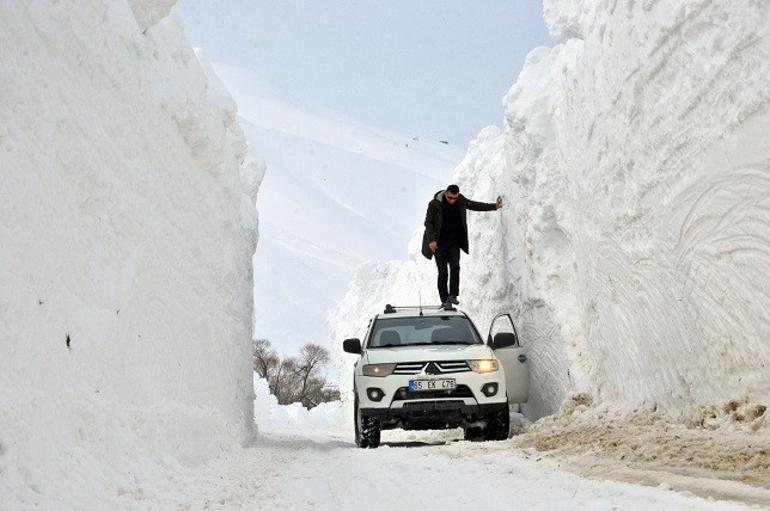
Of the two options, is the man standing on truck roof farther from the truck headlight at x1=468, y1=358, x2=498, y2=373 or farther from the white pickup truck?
the truck headlight at x1=468, y1=358, x2=498, y2=373

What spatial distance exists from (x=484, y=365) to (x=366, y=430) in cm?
144

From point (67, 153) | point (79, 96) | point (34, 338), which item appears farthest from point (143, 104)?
point (34, 338)

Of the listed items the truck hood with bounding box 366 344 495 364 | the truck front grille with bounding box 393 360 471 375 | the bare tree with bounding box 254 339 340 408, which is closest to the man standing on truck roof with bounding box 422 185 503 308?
the truck hood with bounding box 366 344 495 364

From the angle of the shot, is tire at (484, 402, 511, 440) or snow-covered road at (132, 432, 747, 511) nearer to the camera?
snow-covered road at (132, 432, 747, 511)

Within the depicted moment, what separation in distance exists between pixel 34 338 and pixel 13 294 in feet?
1.03

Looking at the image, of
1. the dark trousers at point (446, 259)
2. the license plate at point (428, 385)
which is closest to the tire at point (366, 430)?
the license plate at point (428, 385)

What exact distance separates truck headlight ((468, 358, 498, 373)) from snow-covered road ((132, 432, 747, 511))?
5.96ft

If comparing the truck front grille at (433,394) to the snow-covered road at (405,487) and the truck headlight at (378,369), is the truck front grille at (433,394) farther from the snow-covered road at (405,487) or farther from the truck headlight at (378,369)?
the snow-covered road at (405,487)

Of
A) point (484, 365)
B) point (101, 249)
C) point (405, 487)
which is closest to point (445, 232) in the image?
point (484, 365)

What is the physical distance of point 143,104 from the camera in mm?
8422

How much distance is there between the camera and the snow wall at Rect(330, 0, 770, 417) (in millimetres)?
6676

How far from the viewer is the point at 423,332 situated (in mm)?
11711

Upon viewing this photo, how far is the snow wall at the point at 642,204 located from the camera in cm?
668

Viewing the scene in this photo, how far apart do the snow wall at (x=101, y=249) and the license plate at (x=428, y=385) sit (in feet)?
6.82
